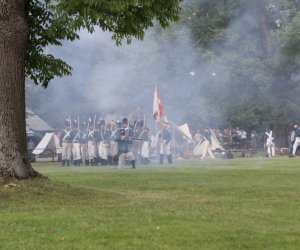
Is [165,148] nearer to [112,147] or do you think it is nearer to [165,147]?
[165,147]

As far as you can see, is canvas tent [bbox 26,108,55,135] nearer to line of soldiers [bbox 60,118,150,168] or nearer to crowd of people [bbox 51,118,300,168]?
crowd of people [bbox 51,118,300,168]

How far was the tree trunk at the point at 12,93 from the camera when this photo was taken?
13.0m

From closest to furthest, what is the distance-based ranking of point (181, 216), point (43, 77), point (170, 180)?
1. point (181, 216)
2. point (43, 77)
3. point (170, 180)

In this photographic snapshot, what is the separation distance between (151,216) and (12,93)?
4682 mm

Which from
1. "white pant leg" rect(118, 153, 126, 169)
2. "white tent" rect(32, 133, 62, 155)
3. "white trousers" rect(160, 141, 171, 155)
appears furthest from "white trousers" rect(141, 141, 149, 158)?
"white tent" rect(32, 133, 62, 155)

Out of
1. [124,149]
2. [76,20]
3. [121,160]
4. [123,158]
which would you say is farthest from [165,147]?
[76,20]

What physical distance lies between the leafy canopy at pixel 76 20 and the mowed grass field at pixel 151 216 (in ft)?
10.0

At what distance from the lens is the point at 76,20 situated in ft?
44.7

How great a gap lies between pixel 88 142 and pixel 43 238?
22.7 meters

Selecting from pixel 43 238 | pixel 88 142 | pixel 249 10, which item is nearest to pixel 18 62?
pixel 43 238

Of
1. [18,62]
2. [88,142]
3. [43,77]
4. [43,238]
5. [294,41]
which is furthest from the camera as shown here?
[294,41]

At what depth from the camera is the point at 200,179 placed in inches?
698

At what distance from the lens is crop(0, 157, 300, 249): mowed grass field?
8.02 metres

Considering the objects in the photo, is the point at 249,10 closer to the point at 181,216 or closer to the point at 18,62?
the point at 18,62
